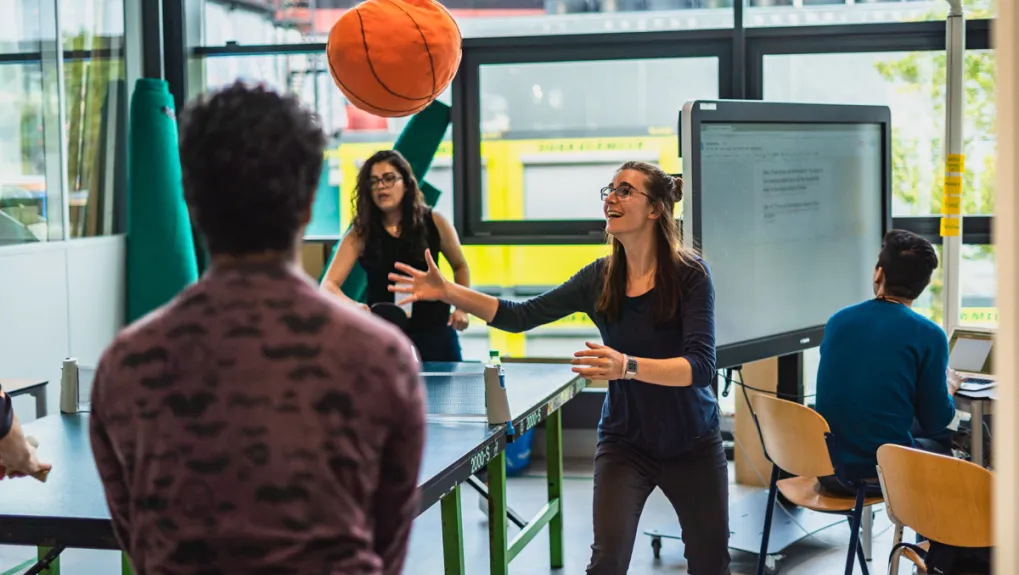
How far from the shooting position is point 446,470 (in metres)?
2.46

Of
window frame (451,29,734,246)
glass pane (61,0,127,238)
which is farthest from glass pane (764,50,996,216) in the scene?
glass pane (61,0,127,238)

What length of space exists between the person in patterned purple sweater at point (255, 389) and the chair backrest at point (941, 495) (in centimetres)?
174

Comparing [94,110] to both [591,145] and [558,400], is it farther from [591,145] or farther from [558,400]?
[558,400]

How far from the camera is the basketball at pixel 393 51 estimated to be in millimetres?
2916

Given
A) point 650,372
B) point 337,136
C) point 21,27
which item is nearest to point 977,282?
point 650,372

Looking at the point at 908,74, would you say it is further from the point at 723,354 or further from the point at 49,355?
the point at 49,355

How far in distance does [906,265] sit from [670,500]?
43.0 inches

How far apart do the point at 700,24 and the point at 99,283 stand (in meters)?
3.11

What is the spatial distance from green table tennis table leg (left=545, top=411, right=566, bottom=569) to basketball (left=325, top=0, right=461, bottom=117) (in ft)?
4.98

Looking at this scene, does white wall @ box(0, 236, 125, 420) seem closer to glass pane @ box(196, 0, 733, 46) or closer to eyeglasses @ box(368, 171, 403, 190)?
glass pane @ box(196, 0, 733, 46)

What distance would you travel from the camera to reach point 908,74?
5.12 meters

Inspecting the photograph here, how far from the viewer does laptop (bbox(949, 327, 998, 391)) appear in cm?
377

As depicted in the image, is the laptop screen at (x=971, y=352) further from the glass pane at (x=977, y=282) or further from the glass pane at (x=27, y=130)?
the glass pane at (x=27, y=130)

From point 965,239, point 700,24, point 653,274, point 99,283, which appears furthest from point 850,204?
point 99,283
